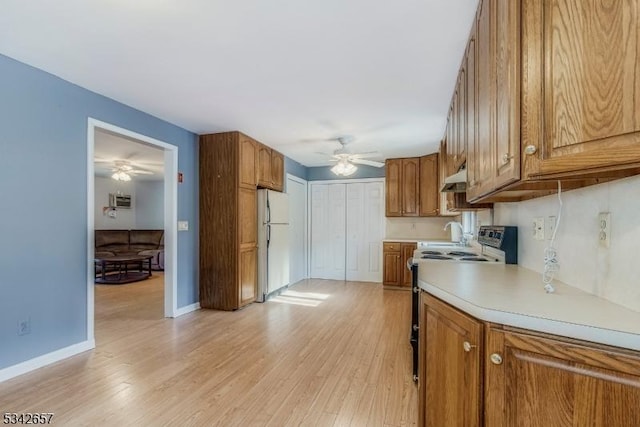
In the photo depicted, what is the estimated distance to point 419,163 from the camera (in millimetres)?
5477

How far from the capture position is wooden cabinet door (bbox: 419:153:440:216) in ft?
17.6

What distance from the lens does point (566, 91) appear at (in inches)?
37.5

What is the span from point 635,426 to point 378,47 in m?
2.17

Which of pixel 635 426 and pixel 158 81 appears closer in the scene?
pixel 635 426

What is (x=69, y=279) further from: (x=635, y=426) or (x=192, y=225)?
(x=635, y=426)

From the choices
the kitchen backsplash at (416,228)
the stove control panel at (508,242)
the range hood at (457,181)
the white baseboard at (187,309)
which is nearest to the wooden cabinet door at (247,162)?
the white baseboard at (187,309)

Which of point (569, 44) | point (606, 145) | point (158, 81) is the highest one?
point (158, 81)

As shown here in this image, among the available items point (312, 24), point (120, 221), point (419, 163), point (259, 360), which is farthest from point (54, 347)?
point (120, 221)

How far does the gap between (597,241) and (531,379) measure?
64 cm

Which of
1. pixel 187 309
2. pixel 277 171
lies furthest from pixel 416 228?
pixel 187 309

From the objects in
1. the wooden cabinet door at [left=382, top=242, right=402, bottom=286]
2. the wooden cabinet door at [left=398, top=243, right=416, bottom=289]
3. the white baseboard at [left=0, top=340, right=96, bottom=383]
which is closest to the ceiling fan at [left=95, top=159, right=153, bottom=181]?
the white baseboard at [left=0, top=340, right=96, bottom=383]

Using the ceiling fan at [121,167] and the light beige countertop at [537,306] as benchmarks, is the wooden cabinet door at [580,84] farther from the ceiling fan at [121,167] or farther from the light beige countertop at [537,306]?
the ceiling fan at [121,167]

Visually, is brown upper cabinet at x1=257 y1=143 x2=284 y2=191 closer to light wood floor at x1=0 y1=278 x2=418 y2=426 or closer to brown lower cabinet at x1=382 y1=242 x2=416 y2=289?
light wood floor at x1=0 y1=278 x2=418 y2=426

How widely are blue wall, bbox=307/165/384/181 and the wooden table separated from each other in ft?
12.2
